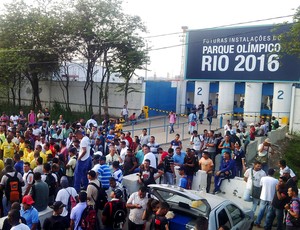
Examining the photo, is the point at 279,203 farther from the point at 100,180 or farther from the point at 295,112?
the point at 295,112

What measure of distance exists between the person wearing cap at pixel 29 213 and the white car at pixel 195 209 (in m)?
2.35

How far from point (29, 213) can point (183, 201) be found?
2.89 metres

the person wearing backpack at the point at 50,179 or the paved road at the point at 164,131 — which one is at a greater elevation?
Result: the person wearing backpack at the point at 50,179

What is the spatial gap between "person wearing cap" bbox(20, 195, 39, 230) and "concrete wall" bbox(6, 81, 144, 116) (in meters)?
22.9

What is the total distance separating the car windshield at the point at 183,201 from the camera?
22.0ft

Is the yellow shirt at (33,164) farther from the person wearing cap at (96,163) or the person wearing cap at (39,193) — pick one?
the person wearing cap at (39,193)

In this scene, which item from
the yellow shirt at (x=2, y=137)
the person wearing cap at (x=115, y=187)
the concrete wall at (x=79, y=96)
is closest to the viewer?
the person wearing cap at (x=115, y=187)

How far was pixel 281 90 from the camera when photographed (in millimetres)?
26438

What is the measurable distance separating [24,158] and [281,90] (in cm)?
2141

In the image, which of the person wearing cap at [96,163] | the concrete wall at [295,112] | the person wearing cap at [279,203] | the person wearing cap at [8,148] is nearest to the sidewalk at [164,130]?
the concrete wall at [295,112]

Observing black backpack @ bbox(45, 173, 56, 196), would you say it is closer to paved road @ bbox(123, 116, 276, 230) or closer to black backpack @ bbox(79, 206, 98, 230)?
black backpack @ bbox(79, 206, 98, 230)

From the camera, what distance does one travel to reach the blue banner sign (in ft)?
86.1

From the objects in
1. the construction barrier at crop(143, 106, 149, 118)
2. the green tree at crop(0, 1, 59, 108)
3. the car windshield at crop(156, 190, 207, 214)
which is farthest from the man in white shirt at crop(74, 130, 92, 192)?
the construction barrier at crop(143, 106, 149, 118)

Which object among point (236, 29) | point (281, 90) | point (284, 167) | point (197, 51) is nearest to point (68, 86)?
point (197, 51)
